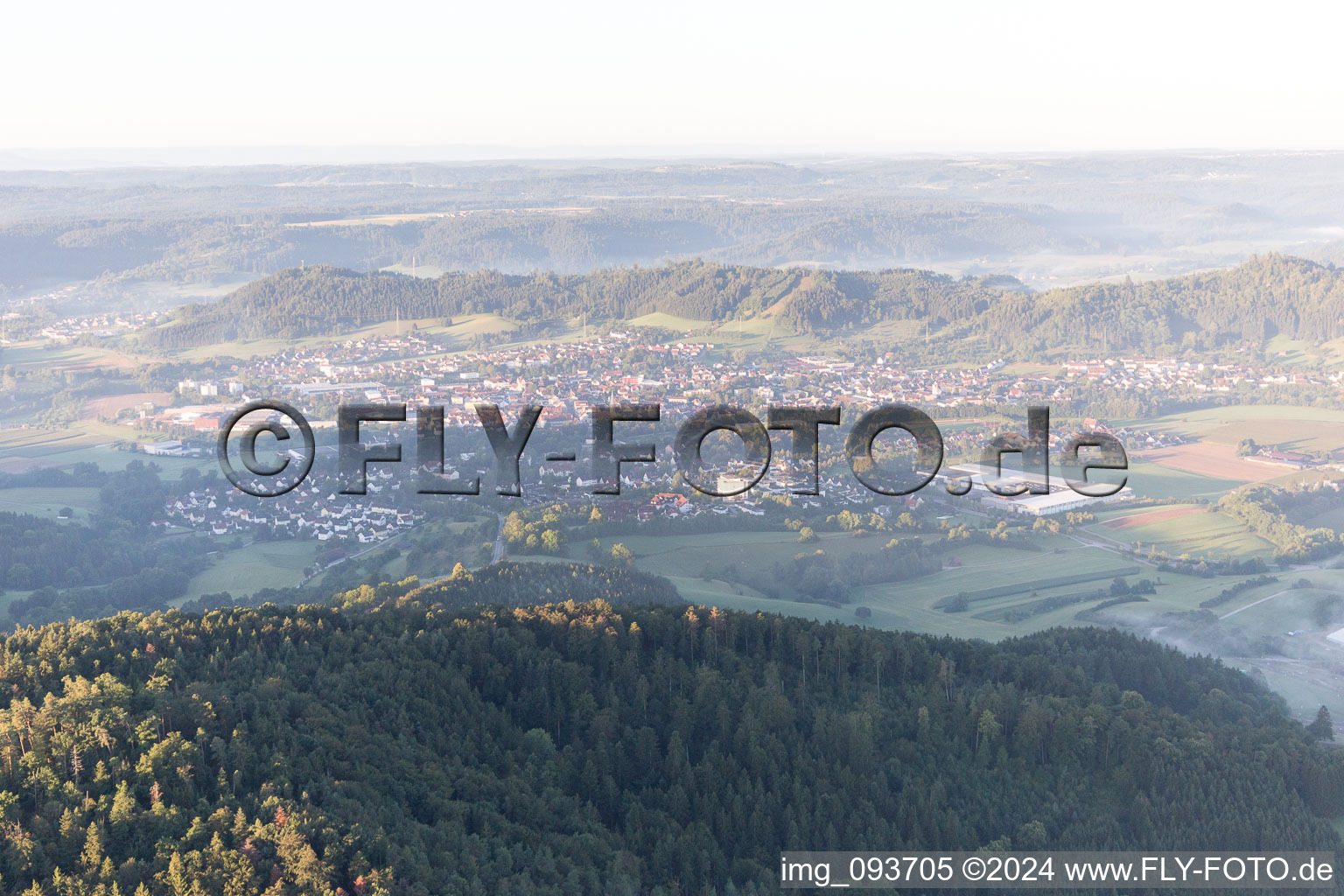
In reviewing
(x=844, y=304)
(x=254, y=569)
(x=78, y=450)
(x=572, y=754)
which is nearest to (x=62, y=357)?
(x=78, y=450)

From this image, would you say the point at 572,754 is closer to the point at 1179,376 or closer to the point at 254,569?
the point at 254,569

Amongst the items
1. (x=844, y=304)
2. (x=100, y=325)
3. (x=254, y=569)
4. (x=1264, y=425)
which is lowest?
(x=254, y=569)

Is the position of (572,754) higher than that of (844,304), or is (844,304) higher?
(844,304)

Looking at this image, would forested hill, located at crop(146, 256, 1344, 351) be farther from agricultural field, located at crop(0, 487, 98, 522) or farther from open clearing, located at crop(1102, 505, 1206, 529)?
open clearing, located at crop(1102, 505, 1206, 529)

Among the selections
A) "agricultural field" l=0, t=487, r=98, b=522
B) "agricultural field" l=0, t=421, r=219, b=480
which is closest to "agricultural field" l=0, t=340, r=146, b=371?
"agricultural field" l=0, t=421, r=219, b=480

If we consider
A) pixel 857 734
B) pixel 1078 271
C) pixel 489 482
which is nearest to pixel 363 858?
pixel 857 734

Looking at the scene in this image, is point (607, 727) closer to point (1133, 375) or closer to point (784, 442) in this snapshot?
point (784, 442)

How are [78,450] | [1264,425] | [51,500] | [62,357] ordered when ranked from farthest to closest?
[62,357], [1264,425], [78,450], [51,500]
